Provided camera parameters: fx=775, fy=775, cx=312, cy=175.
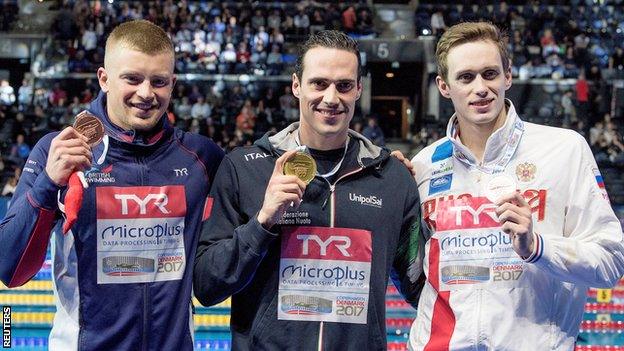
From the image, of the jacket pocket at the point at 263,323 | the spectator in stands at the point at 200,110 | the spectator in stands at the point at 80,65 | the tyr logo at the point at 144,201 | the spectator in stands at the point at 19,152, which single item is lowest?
the jacket pocket at the point at 263,323

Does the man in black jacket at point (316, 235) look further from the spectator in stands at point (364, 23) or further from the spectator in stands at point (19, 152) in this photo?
the spectator in stands at point (364, 23)

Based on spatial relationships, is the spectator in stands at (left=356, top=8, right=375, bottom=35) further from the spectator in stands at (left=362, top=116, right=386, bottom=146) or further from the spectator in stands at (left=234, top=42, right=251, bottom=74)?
the spectator in stands at (left=362, top=116, right=386, bottom=146)

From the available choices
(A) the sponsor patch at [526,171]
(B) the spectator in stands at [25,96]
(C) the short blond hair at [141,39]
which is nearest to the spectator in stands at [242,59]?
(B) the spectator in stands at [25,96]

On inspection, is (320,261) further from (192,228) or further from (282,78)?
(282,78)

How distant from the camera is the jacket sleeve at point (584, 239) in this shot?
2.53m

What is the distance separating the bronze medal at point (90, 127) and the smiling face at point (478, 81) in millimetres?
1265

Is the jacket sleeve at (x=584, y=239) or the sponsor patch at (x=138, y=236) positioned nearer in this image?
the jacket sleeve at (x=584, y=239)

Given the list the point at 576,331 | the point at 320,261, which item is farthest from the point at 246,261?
the point at 576,331

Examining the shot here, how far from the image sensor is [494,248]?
271cm

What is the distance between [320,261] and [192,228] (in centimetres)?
51

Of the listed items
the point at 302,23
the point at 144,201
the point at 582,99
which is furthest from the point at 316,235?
the point at 302,23

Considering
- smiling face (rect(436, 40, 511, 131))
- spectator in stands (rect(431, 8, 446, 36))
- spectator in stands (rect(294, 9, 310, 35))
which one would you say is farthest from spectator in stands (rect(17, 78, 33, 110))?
smiling face (rect(436, 40, 511, 131))

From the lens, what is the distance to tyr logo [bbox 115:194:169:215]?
9.12 feet

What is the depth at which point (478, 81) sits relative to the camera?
2.76m
